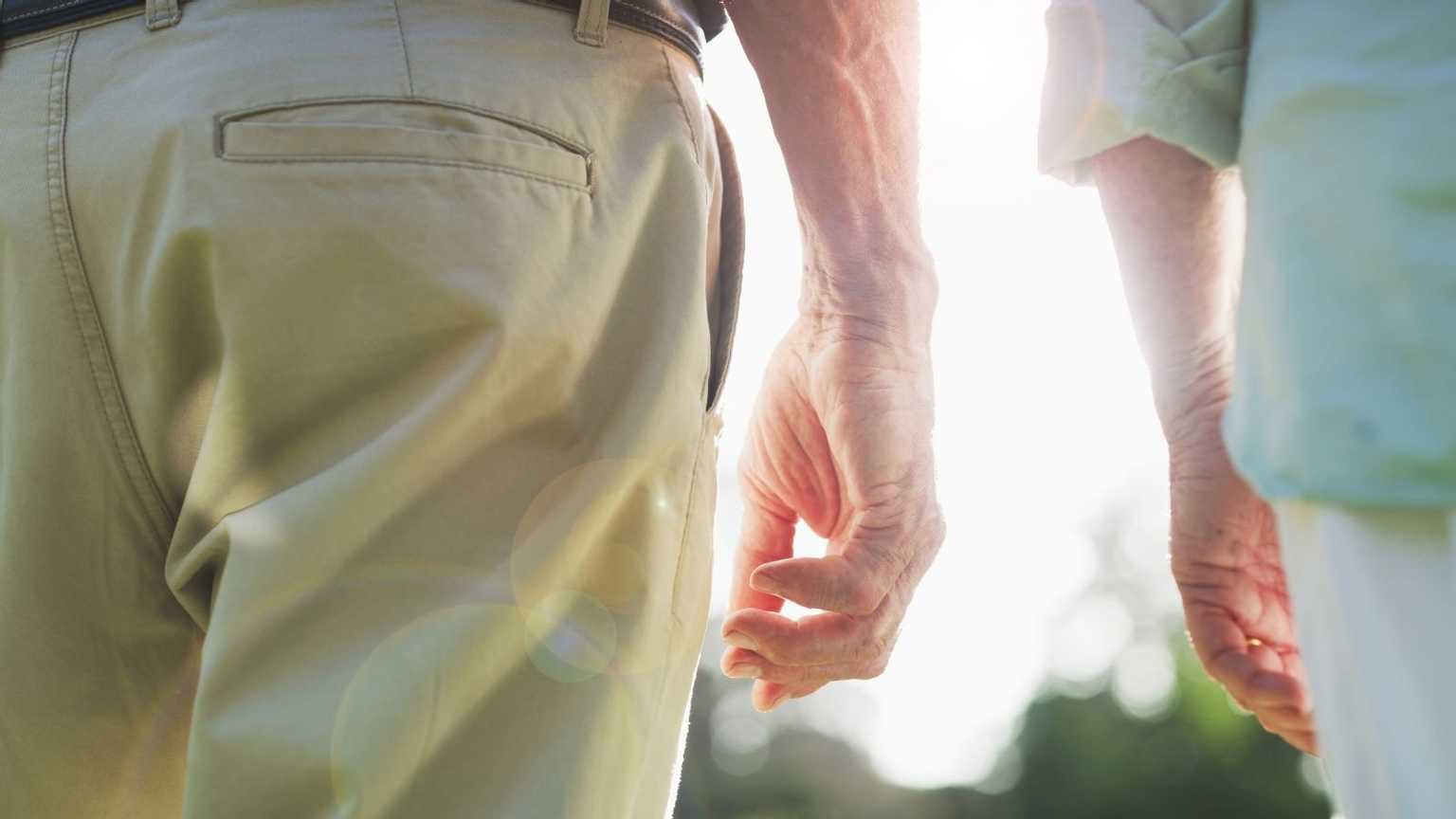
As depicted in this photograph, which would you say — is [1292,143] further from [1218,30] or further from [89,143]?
[89,143]

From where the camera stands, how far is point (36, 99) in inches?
69.9

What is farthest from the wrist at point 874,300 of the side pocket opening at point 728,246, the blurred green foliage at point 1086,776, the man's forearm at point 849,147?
the blurred green foliage at point 1086,776

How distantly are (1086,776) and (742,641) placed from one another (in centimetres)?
3761

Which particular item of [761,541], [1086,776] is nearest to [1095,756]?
[1086,776]

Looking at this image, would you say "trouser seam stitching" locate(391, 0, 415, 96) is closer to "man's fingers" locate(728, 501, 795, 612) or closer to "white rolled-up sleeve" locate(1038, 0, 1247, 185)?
"white rolled-up sleeve" locate(1038, 0, 1247, 185)

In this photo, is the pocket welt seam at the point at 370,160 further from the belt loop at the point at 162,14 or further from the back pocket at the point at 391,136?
the belt loop at the point at 162,14

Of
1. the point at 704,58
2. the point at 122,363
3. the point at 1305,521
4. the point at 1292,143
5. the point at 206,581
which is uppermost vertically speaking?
the point at 704,58

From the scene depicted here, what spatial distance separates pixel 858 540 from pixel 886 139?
813 millimetres

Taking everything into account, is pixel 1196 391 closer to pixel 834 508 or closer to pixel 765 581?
pixel 765 581

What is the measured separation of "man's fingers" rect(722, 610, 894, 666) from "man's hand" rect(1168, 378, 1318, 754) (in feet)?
1.89

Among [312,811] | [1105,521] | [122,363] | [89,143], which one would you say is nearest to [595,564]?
[312,811]

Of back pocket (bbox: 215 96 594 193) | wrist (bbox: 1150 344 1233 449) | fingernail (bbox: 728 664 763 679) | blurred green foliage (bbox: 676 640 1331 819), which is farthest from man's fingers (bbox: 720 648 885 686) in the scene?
blurred green foliage (bbox: 676 640 1331 819)

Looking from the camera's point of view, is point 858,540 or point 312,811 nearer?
point 312,811

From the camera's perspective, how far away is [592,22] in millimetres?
1975
